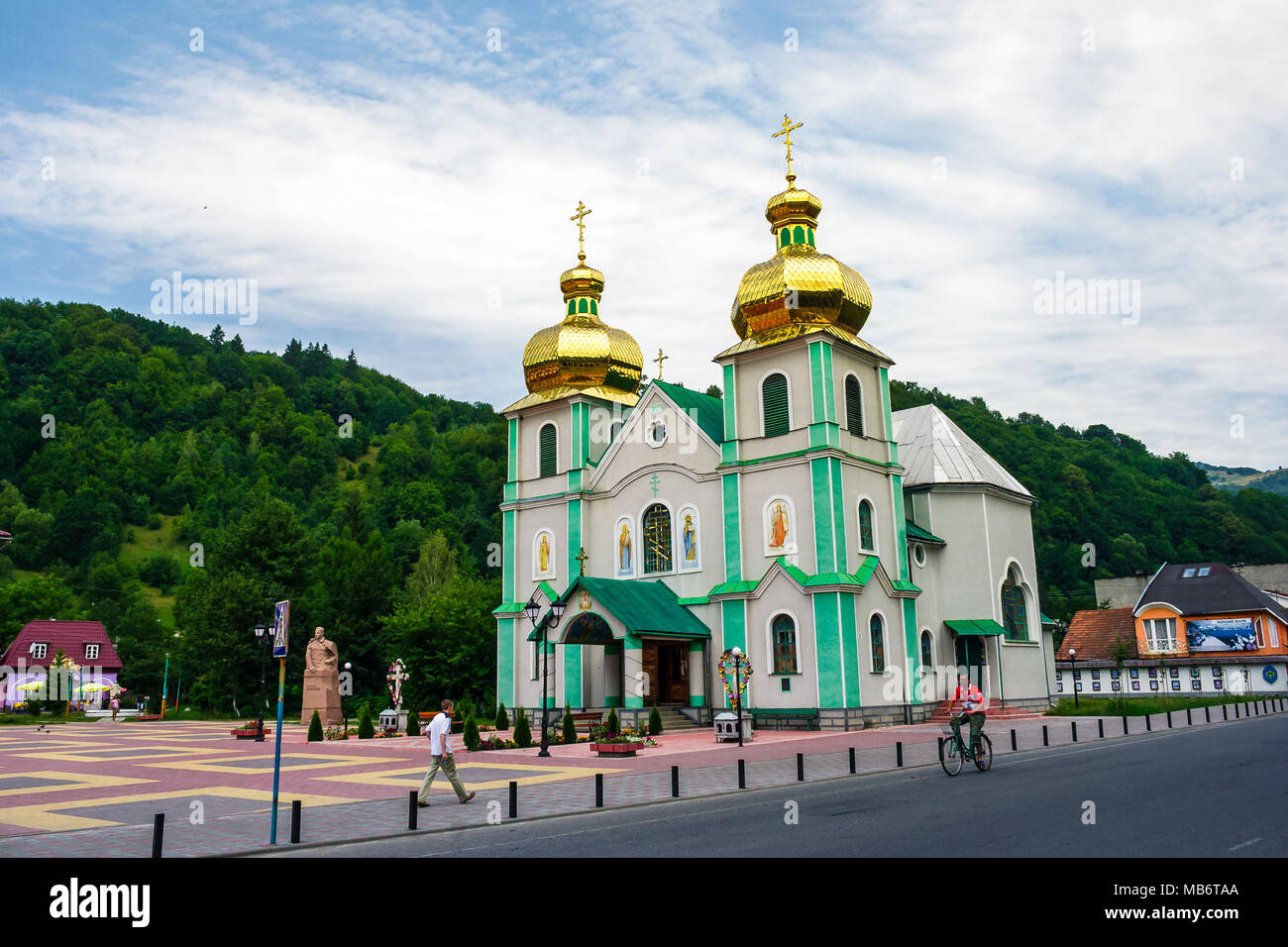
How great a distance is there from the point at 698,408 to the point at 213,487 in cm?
8450

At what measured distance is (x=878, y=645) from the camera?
105 feet

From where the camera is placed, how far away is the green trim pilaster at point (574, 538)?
37.5 metres

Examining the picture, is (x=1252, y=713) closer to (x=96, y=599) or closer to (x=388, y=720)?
(x=388, y=720)

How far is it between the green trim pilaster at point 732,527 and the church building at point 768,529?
0.35 ft

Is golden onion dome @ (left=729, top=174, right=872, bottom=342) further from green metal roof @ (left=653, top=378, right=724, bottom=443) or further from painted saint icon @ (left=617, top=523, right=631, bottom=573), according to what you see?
painted saint icon @ (left=617, top=523, right=631, bottom=573)

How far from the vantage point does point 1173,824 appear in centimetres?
1045

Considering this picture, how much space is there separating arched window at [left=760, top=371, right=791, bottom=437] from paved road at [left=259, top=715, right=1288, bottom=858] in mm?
17668

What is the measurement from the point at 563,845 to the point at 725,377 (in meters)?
25.5

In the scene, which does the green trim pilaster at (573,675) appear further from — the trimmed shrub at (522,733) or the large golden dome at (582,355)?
the large golden dome at (582,355)

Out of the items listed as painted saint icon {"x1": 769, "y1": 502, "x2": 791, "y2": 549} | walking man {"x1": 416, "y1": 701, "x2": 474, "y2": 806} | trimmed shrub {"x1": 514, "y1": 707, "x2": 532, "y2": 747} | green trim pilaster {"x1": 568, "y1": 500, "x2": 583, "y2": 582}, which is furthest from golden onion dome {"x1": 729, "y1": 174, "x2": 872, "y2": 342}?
walking man {"x1": 416, "y1": 701, "x2": 474, "y2": 806}

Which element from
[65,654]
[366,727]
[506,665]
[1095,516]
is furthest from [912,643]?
[65,654]

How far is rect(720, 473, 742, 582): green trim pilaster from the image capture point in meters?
33.0

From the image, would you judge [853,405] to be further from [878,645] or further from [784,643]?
[784,643]
